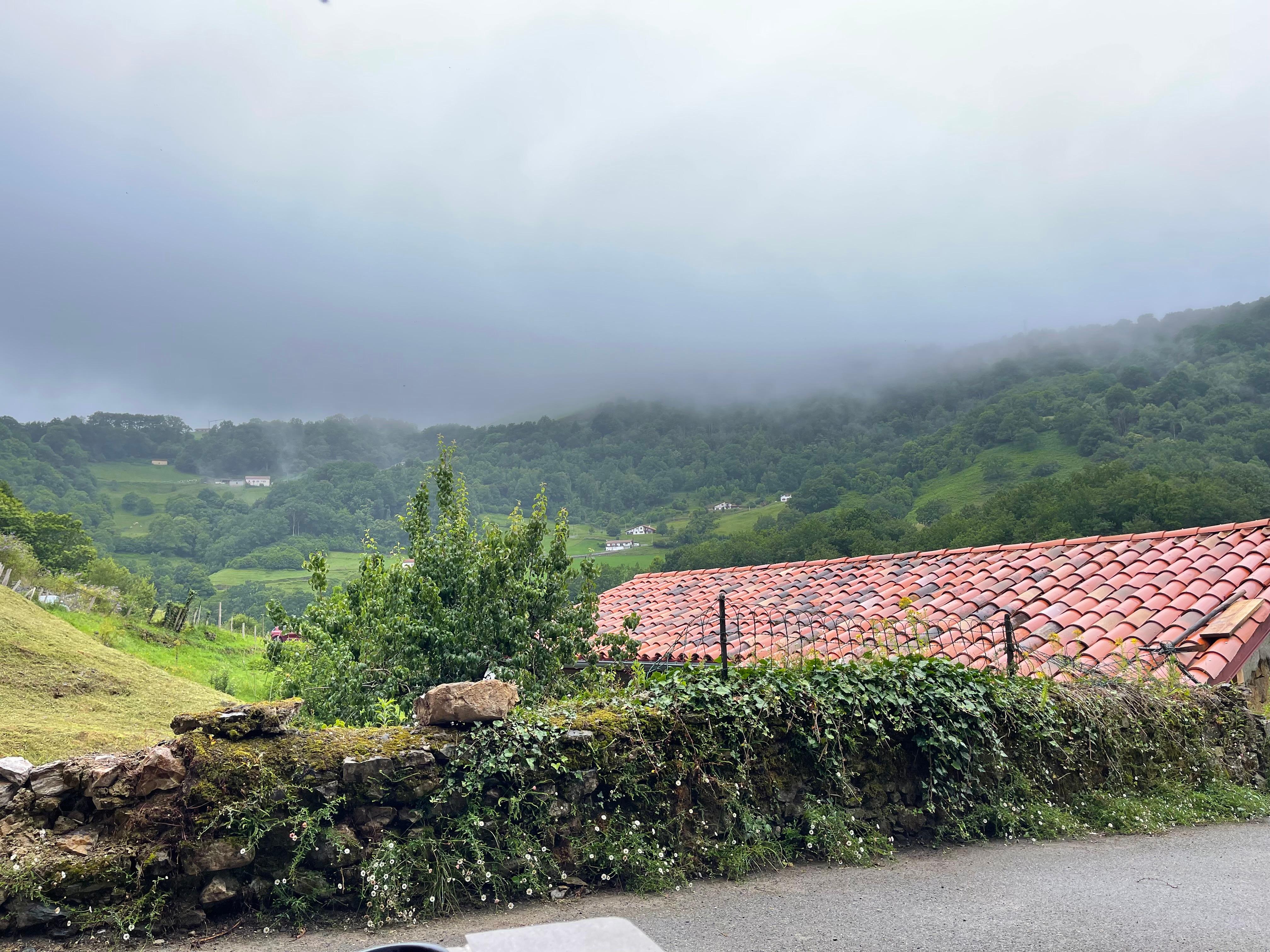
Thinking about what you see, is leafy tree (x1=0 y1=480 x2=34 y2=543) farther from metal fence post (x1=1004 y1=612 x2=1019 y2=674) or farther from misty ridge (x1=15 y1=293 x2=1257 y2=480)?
metal fence post (x1=1004 y1=612 x2=1019 y2=674)

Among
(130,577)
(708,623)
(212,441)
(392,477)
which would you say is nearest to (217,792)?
(708,623)

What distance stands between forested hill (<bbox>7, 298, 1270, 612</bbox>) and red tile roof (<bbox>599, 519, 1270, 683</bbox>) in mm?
10935

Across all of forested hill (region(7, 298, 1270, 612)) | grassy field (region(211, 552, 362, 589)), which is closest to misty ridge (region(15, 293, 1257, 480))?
forested hill (region(7, 298, 1270, 612))

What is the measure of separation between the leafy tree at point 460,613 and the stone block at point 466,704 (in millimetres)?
2694

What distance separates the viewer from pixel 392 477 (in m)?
73.0

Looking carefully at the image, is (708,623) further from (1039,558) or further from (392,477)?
(392,477)

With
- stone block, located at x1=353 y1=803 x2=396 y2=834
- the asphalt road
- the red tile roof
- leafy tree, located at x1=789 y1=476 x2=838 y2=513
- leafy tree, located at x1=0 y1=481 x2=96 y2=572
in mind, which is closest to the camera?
the asphalt road

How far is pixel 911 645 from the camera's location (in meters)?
9.69

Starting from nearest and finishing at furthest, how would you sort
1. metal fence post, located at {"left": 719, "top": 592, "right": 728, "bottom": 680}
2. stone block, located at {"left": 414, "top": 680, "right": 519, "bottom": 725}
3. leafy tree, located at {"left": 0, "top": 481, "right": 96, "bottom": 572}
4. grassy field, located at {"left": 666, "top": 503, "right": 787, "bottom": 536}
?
stone block, located at {"left": 414, "top": 680, "right": 519, "bottom": 725} → metal fence post, located at {"left": 719, "top": 592, "right": 728, "bottom": 680} → leafy tree, located at {"left": 0, "top": 481, "right": 96, "bottom": 572} → grassy field, located at {"left": 666, "top": 503, "right": 787, "bottom": 536}

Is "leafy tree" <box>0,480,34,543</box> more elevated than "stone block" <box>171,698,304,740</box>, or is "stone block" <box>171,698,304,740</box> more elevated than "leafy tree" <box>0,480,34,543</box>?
"leafy tree" <box>0,480,34,543</box>

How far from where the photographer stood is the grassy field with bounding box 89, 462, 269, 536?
9456 cm

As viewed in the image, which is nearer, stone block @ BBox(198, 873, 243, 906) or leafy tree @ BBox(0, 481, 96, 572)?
stone block @ BBox(198, 873, 243, 906)

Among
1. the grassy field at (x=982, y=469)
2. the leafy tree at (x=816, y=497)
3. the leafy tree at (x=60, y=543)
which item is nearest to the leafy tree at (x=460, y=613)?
the leafy tree at (x=60, y=543)

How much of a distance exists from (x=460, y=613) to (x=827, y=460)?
64.3 meters
